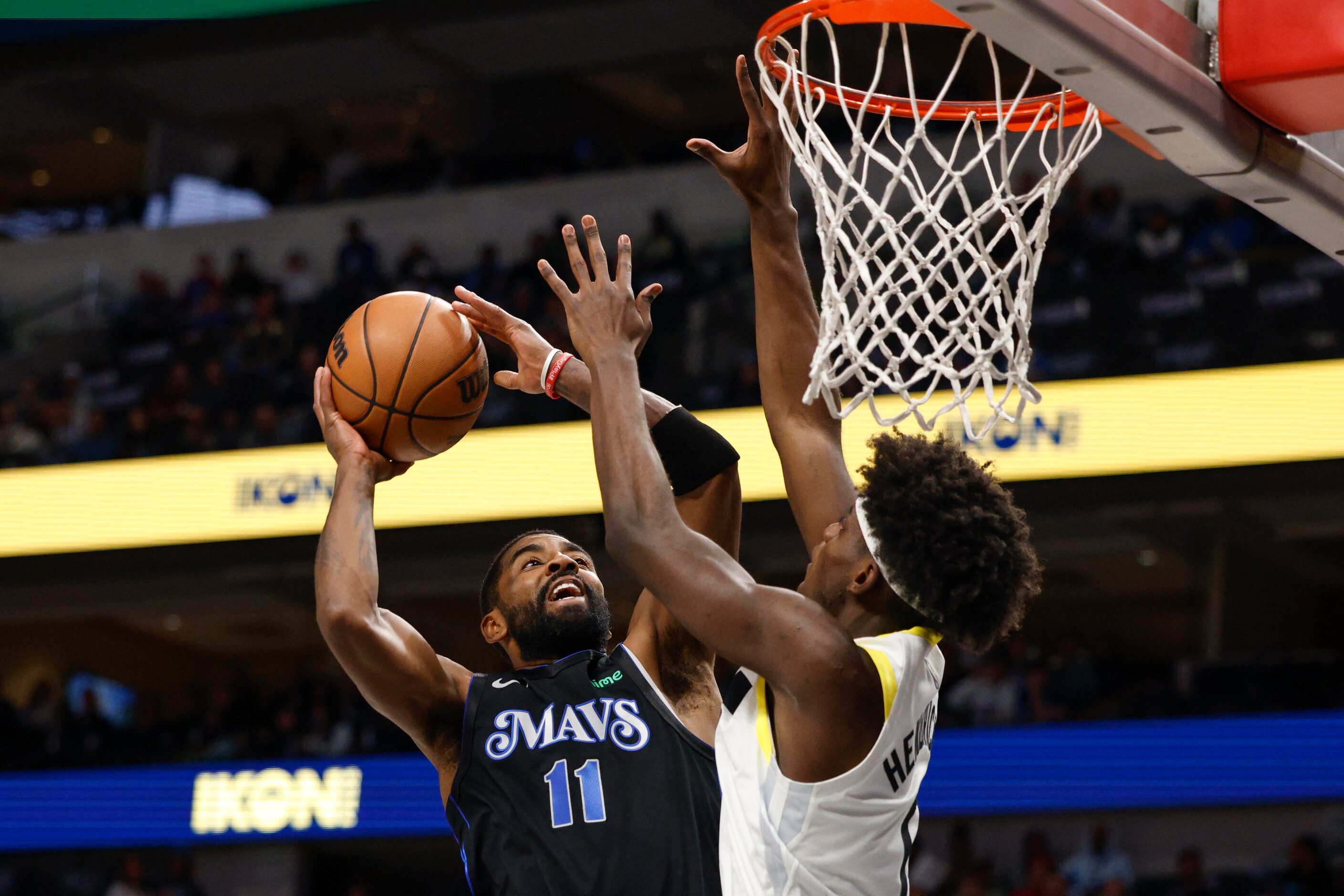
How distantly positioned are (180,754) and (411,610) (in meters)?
3.16

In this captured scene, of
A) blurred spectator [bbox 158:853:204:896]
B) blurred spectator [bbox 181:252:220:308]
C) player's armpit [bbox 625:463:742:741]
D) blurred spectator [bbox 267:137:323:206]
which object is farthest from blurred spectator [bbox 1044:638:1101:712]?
blurred spectator [bbox 267:137:323:206]

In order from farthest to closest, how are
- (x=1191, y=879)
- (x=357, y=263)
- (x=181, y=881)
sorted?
(x=357, y=263) → (x=181, y=881) → (x=1191, y=879)

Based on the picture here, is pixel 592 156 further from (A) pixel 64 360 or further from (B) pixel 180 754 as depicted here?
(B) pixel 180 754

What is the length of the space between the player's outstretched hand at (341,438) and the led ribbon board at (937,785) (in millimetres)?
6510

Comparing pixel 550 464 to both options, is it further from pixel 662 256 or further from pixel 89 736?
Answer: pixel 89 736

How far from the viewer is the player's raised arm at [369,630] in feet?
9.82

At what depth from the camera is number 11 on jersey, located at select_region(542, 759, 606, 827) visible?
9.78 feet

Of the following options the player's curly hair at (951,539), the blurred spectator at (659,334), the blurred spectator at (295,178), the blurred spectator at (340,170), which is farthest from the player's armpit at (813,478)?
the blurred spectator at (295,178)

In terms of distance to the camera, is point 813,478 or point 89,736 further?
point 89,736

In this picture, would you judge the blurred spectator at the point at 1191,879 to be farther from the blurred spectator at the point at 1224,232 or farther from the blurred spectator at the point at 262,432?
the blurred spectator at the point at 262,432

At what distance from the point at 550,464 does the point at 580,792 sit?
7.49 meters

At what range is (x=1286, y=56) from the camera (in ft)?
8.48

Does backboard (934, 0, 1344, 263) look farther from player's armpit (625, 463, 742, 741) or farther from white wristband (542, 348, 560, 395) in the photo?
white wristband (542, 348, 560, 395)

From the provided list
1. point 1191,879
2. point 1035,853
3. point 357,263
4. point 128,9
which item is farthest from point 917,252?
point 357,263
